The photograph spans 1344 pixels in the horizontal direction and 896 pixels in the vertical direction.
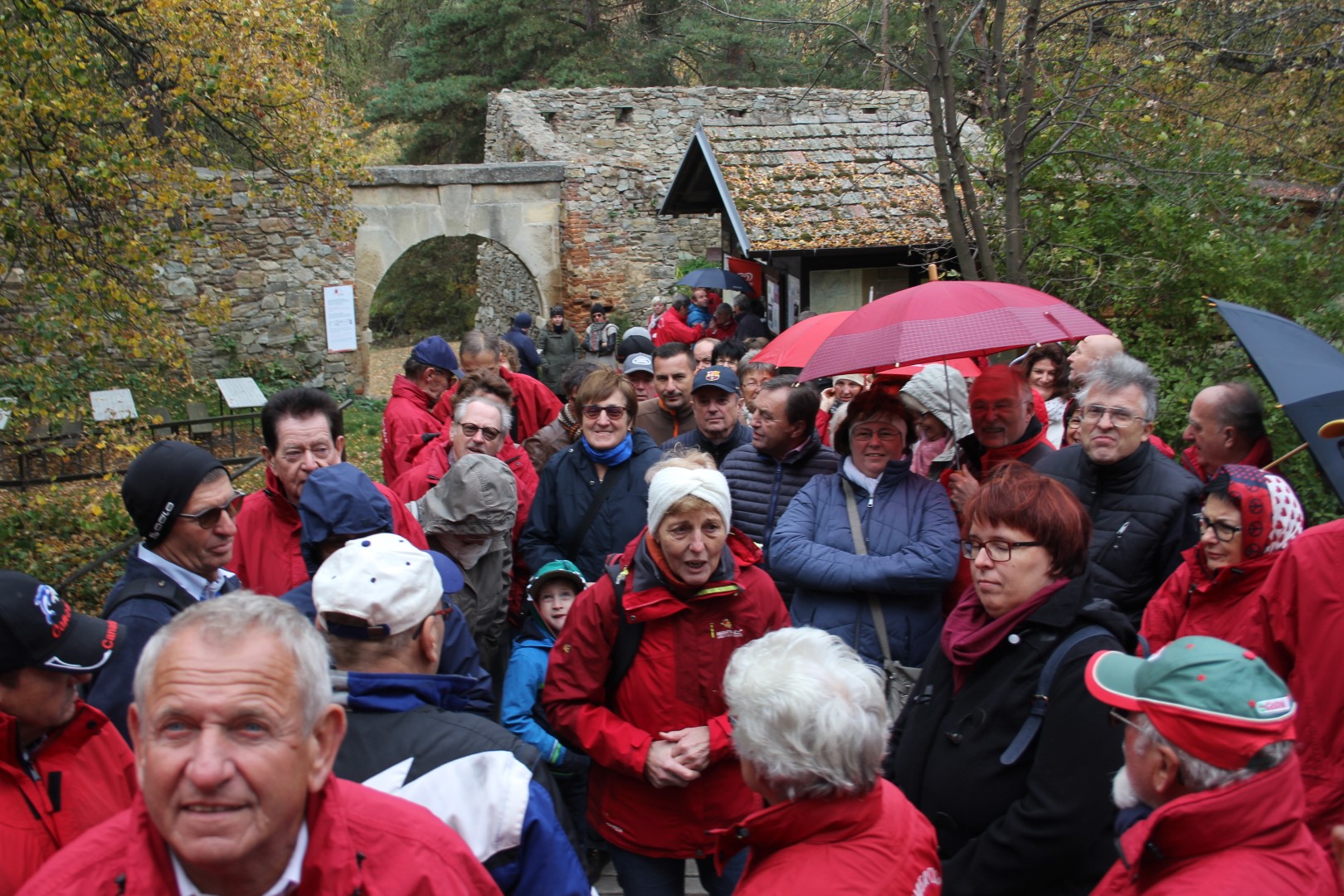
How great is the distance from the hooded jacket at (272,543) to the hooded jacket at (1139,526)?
232 centimetres

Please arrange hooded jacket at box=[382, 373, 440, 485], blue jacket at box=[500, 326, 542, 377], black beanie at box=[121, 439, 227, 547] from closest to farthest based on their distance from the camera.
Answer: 1. black beanie at box=[121, 439, 227, 547]
2. hooded jacket at box=[382, 373, 440, 485]
3. blue jacket at box=[500, 326, 542, 377]

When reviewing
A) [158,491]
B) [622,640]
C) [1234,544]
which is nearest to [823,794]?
[622,640]

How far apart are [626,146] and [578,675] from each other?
19.9 m

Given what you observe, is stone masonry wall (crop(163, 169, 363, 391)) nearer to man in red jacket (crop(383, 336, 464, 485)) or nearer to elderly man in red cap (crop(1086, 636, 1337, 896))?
man in red jacket (crop(383, 336, 464, 485))

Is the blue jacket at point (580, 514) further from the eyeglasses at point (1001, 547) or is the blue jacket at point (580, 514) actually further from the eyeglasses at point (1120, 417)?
the eyeglasses at point (1001, 547)

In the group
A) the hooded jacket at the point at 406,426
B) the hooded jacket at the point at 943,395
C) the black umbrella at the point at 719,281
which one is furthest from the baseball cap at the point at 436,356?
the black umbrella at the point at 719,281

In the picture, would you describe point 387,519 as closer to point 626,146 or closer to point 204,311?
point 204,311

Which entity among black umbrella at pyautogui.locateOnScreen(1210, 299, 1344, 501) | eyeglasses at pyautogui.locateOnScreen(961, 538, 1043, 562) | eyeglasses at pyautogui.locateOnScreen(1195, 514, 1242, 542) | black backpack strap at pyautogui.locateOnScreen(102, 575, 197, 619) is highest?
black umbrella at pyautogui.locateOnScreen(1210, 299, 1344, 501)

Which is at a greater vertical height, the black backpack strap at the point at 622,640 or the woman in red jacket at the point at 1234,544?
the woman in red jacket at the point at 1234,544

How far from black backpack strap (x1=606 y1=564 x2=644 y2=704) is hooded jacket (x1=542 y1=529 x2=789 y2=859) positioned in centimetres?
1

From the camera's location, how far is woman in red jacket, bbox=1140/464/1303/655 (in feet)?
9.91

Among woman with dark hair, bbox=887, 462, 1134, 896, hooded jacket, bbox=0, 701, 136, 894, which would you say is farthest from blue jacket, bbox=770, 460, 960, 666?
hooded jacket, bbox=0, 701, 136, 894

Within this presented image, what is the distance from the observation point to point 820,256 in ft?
32.5

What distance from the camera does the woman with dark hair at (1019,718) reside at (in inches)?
93.0
